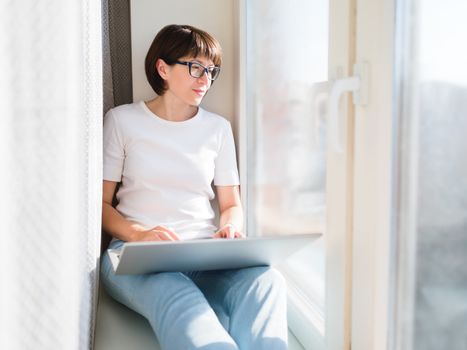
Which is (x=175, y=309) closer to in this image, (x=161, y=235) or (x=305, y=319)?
(x=161, y=235)

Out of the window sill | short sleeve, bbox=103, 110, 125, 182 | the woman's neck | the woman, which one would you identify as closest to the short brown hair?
the woman

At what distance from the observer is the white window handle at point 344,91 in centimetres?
89

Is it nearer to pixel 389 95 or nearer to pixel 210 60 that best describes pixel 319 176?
pixel 389 95

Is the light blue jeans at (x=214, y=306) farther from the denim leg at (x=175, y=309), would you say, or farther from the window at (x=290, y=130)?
the window at (x=290, y=130)

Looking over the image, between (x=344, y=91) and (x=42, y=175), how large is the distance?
602 mm

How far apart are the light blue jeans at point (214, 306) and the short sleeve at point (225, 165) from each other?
349 millimetres

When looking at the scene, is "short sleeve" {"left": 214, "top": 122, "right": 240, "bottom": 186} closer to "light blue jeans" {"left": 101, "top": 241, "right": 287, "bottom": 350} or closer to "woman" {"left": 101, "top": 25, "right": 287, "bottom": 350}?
"woman" {"left": 101, "top": 25, "right": 287, "bottom": 350}

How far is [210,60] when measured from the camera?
4.76 ft

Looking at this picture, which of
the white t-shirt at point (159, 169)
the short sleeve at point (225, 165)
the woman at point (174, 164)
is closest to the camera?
the woman at point (174, 164)

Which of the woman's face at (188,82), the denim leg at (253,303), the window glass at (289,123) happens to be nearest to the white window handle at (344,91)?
the window glass at (289,123)

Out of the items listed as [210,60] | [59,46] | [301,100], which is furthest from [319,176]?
[59,46]

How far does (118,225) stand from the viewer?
4.48ft

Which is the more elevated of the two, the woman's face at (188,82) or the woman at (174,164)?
the woman's face at (188,82)

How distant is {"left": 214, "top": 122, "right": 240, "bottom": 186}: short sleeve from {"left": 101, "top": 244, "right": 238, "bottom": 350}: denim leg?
45cm
